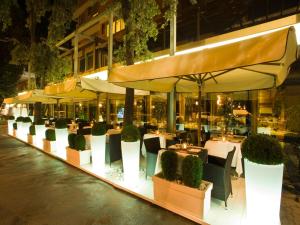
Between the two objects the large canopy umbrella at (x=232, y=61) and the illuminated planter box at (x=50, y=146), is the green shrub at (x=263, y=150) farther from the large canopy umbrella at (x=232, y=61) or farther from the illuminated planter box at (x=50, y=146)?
the illuminated planter box at (x=50, y=146)

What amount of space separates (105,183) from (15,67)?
25.9 meters

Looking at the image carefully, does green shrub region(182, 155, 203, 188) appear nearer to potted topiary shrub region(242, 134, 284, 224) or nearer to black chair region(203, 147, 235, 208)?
black chair region(203, 147, 235, 208)

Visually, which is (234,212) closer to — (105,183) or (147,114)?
(105,183)

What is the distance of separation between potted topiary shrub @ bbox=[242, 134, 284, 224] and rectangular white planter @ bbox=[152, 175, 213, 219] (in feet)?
2.11

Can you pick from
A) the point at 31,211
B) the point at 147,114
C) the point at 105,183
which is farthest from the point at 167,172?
the point at 147,114

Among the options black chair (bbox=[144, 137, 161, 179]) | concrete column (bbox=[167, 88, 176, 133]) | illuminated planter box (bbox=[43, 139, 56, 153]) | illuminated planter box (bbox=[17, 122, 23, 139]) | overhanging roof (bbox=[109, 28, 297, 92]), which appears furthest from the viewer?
illuminated planter box (bbox=[17, 122, 23, 139])

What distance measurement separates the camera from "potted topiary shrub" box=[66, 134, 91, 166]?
6.48 metres

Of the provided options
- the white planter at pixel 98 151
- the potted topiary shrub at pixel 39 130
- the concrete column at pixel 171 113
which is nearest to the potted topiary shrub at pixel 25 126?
the potted topiary shrub at pixel 39 130

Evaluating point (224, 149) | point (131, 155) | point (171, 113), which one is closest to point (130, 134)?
point (131, 155)

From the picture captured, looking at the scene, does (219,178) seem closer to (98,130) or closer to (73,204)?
(73,204)

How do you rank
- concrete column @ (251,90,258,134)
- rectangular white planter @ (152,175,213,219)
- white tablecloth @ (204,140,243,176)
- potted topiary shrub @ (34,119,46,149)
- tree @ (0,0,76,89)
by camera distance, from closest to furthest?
rectangular white planter @ (152,175,213,219) < white tablecloth @ (204,140,243,176) < concrete column @ (251,90,258,134) < tree @ (0,0,76,89) < potted topiary shrub @ (34,119,46,149)

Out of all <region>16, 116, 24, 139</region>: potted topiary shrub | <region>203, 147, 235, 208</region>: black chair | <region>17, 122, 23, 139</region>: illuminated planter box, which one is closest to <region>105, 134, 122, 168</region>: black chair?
<region>203, 147, 235, 208</region>: black chair

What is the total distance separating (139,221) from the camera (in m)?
3.48

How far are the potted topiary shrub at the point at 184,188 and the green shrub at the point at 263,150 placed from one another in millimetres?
756
